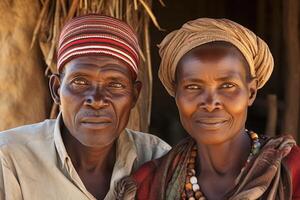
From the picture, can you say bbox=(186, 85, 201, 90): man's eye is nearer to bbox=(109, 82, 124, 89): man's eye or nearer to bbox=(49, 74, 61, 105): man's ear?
bbox=(109, 82, 124, 89): man's eye

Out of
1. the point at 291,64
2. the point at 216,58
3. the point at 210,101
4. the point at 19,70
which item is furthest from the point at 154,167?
the point at 291,64

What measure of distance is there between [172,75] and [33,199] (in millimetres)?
740

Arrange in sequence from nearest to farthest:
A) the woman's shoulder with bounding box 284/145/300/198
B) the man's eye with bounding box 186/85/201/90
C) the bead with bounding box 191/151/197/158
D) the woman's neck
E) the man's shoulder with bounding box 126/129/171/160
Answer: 1. the woman's shoulder with bounding box 284/145/300/198
2. the man's eye with bounding box 186/85/201/90
3. the woman's neck
4. the bead with bounding box 191/151/197/158
5. the man's shoulder with bounding box 126/129/171/160

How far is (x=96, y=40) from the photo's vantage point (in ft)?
7.56

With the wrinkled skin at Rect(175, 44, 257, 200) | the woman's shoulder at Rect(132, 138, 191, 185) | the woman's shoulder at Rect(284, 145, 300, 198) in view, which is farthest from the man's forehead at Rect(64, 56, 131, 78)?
the woman's shoulder at Rect(284, 145, 300, 198)

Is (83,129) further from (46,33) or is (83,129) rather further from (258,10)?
(258,10)

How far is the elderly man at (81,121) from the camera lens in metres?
2.30

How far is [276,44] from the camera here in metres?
5.51

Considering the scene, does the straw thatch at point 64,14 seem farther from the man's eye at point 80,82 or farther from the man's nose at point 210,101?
the man's nose at point 210,101

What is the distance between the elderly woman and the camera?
2080 millimetres

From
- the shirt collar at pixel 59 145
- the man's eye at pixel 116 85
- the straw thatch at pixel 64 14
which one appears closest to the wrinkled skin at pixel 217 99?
the man's eye at pixel 116 85

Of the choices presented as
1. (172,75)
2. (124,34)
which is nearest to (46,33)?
(124,34)

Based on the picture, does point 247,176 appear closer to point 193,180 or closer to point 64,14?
point 193,180

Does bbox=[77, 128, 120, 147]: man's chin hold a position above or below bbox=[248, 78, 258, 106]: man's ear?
below
